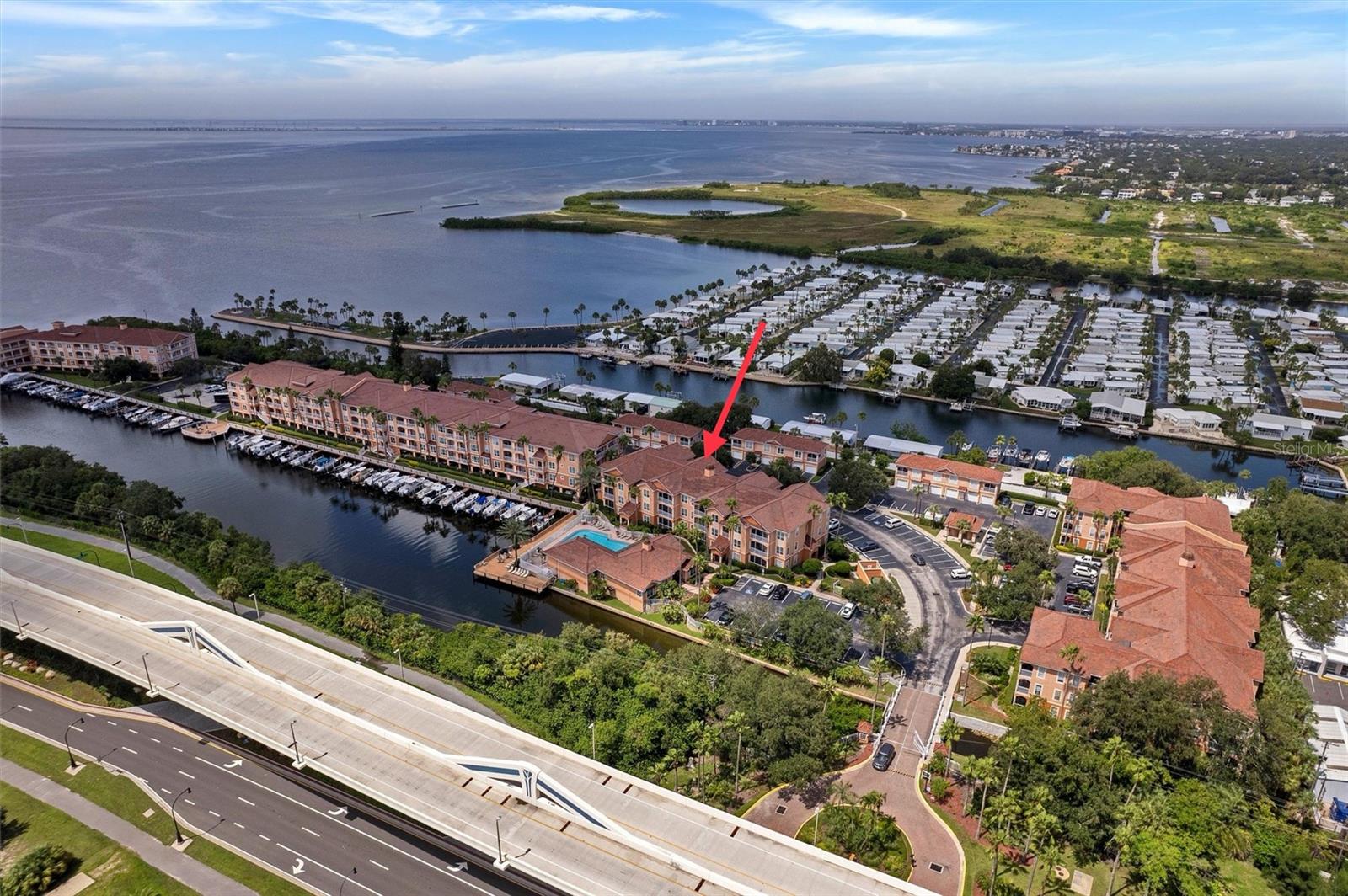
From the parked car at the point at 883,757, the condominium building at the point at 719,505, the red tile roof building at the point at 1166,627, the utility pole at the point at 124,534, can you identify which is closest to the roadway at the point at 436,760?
the utility pole at the point at 124,534

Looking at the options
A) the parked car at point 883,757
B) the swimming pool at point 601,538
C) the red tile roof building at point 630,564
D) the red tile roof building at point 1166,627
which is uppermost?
the red tile roof building at point 1166,627

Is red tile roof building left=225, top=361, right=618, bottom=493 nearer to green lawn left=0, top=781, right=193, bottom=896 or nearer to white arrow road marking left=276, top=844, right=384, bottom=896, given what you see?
white arrow road marking left=276, top=844, right=384, bottom=896

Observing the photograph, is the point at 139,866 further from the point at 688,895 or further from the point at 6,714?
the point at 688,895

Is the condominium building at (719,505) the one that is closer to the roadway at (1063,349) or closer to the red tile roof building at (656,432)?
the red tile roof building at (656,432)

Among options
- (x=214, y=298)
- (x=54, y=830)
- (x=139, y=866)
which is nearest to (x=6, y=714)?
(x=54, y=830)

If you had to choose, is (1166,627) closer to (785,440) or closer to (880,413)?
(785,440)

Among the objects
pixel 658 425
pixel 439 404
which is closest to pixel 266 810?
pixel 439 404
